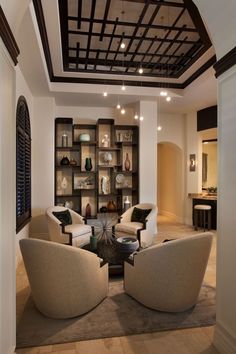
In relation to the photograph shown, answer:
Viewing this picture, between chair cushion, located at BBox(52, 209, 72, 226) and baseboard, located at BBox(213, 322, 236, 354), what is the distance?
349 centimetres

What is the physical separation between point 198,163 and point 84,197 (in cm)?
342

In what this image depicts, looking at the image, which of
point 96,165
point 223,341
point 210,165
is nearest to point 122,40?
point 96,165

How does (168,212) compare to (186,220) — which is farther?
(168,212)

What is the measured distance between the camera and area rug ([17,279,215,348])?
2.42m

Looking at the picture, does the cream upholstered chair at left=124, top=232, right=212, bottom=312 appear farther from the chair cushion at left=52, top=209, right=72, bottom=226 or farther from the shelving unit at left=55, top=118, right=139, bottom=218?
the shelving unit at left=55, top=118, right=139, bottom=218

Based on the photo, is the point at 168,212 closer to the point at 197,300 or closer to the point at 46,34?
the point at 197,300

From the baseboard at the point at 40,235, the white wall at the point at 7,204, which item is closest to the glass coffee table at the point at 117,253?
the white wall at the point at 7,204

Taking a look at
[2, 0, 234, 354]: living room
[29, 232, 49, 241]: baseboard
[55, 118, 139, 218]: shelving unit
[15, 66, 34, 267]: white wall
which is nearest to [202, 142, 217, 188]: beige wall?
[2, 0, 234, 354]: living room

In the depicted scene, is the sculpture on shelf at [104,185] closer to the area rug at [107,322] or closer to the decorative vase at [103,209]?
the decorative vase at [103,209]

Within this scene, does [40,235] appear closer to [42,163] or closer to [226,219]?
[42,163]

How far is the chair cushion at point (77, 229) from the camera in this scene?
4.80 metres

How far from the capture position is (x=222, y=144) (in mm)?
2186

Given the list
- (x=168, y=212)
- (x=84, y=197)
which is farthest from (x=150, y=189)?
(x=168, y=212)

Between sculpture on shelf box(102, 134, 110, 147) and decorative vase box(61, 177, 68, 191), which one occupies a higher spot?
sculpture on shelf box(102, 134, 110, 147)
